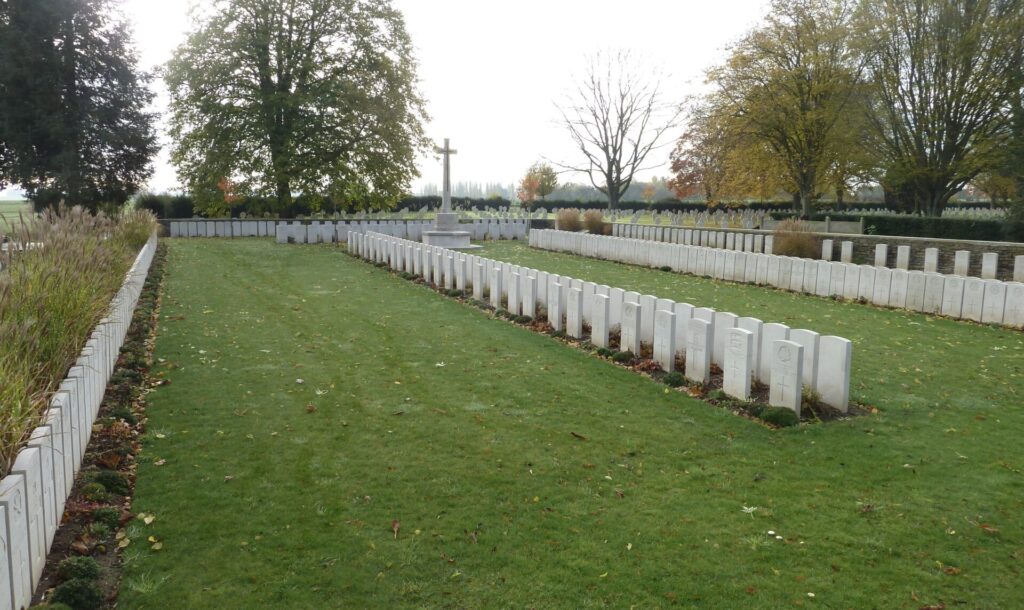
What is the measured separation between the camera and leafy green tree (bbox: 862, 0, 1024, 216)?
75.2 ft

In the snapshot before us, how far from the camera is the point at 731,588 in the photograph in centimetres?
347

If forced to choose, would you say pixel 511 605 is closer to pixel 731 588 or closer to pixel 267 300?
pixel 731 588

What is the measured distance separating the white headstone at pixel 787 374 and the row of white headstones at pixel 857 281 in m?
6.05

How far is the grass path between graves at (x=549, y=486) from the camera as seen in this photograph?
3.50m

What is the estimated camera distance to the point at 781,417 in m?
5.86

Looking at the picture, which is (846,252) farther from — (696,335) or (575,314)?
(696,335)

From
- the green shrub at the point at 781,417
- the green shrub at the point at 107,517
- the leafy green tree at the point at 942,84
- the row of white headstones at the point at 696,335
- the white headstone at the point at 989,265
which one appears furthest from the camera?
the leafy green tree at the point at 942,84

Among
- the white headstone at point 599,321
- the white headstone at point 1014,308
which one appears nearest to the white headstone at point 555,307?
the white headstone at point 599,321

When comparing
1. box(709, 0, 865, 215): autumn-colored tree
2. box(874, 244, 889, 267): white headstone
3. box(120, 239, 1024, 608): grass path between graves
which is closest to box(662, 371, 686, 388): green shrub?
box(120, 239, 1024, 608): grass path between graves

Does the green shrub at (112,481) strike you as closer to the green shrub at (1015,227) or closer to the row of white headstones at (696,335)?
the row of white headstones at (696,335)

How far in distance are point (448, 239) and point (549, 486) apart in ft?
61.5

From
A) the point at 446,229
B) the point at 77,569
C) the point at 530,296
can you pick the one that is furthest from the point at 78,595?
the point at 446,229

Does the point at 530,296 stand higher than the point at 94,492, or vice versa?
the point at 530,296

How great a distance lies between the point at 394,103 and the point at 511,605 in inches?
1174
